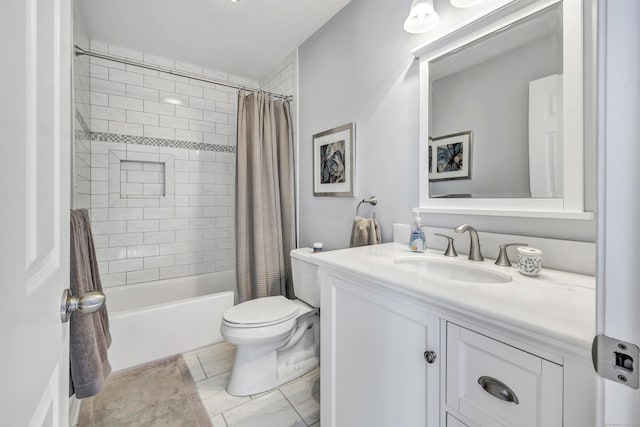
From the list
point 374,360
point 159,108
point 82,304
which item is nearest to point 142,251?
point 159,108

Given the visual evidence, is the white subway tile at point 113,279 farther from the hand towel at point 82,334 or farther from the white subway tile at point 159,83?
the white subway tile at point 159,83

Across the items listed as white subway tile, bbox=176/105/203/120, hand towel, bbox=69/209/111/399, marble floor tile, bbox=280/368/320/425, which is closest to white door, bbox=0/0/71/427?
Result: hand towel, bbox=69/209/111/399

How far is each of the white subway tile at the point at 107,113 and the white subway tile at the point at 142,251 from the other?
117cm

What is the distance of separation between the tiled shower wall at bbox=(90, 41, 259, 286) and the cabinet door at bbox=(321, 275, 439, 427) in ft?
7.01

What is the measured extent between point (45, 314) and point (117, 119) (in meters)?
2.61

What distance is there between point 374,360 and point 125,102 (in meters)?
2.89

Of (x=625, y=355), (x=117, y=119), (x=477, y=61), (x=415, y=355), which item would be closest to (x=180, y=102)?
(x=117, y=119)

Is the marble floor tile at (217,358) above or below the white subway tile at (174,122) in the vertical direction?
below

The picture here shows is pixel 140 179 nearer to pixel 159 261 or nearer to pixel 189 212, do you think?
pixel 189 212

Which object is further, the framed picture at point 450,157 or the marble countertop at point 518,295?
the framed picture at point 450,157

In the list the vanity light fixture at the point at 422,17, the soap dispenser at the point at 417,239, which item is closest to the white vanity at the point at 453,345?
the soap dispenser at the point at 417,239

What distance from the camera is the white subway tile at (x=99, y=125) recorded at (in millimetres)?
2322

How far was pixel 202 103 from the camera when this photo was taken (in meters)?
2.80

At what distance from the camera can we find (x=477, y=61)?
1192 mm
